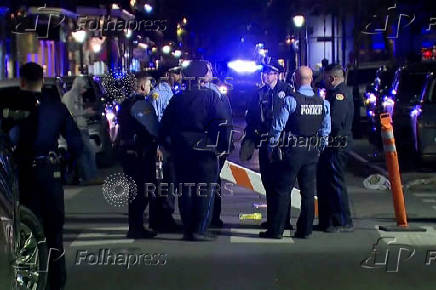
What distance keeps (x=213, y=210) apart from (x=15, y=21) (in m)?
19.6

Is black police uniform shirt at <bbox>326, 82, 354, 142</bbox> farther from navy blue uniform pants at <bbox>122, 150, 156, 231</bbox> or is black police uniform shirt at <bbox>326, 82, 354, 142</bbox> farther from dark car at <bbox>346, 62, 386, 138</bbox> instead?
dark car at <bbox>346, 62, 386, 138</bbox>

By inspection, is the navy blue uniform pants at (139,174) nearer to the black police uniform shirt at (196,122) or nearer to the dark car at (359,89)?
the black police uniform shirt at (196,122)

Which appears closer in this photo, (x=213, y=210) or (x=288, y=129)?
(x=288, y=129)

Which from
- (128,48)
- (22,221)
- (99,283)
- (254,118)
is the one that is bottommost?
(99,283)

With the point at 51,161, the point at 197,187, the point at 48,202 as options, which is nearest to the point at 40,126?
the point at 51,161

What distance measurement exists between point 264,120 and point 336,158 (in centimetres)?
98

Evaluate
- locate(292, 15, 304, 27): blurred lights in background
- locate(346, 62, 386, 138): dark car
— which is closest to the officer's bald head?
locate(346, 62, 386, 138): dark car

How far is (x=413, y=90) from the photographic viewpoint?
61.1 ft

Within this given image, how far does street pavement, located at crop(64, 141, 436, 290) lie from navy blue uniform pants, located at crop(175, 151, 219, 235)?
0.28m

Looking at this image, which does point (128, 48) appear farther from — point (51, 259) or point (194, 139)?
point (51, 259)

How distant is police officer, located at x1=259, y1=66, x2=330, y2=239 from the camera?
9383 mm

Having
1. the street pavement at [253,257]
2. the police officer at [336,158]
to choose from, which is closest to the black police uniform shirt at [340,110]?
the police officer at [336,158]

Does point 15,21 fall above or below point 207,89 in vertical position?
above

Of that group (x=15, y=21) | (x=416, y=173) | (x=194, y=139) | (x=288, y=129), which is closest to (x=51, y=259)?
(x=194, y=139)
